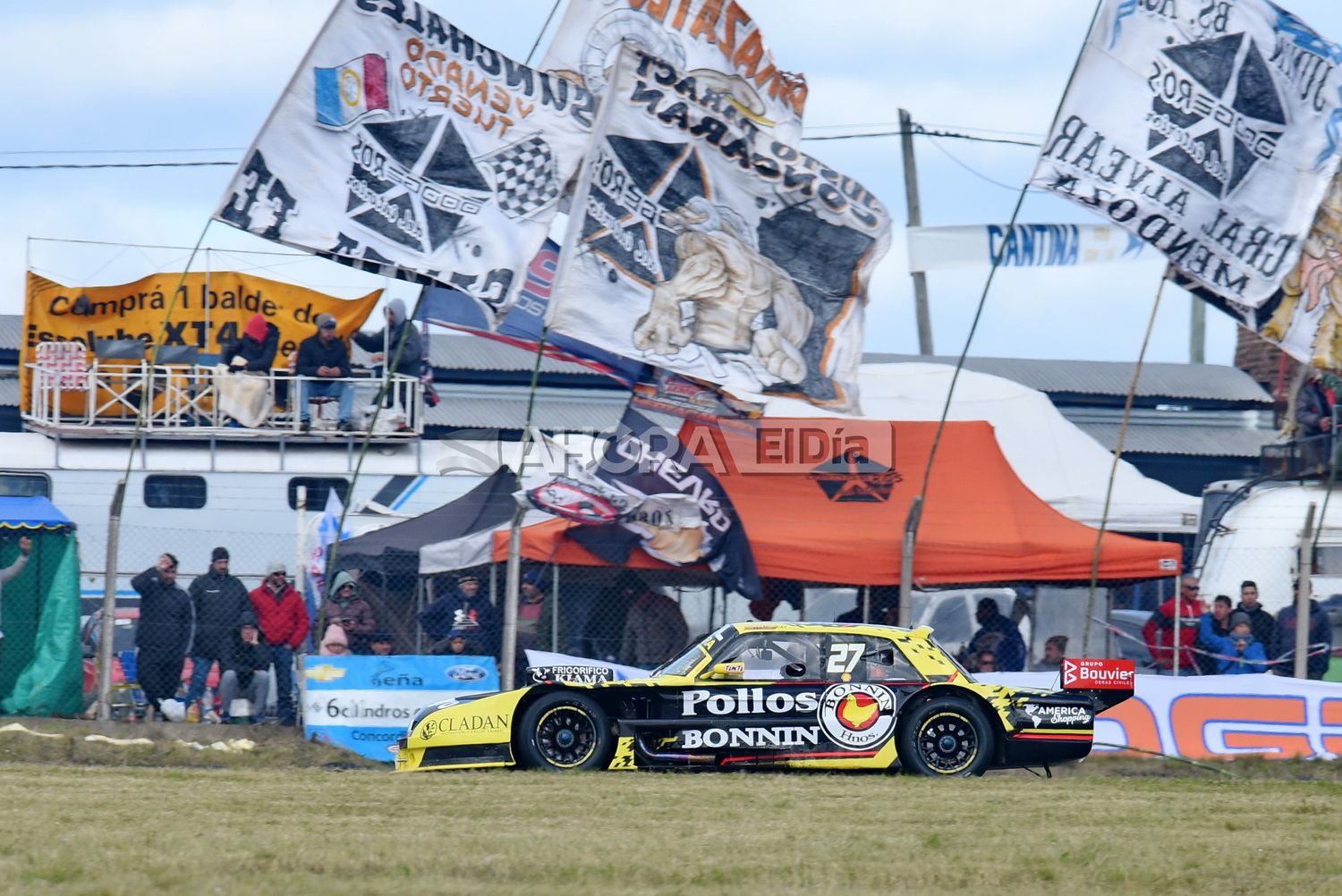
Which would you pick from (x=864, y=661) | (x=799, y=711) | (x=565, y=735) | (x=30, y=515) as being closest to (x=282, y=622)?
(x=30, y=515)

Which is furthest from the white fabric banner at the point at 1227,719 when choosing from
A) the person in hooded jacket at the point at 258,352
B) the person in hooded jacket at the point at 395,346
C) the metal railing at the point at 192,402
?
the person in hooded jacket at the point at 258,352

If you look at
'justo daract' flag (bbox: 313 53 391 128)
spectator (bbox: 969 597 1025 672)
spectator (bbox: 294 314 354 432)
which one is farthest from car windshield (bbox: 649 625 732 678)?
spectator (bbox: 294 314 354 432)

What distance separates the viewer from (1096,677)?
490 inches

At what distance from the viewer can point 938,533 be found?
1595cm

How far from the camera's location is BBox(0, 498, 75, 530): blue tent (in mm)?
15102

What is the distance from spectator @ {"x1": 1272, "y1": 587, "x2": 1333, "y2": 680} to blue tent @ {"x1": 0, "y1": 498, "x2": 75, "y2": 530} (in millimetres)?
10440

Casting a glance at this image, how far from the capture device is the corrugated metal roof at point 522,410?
32.5 meters

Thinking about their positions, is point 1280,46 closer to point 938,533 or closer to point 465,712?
point 938,533

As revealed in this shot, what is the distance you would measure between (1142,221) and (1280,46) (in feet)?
7.81

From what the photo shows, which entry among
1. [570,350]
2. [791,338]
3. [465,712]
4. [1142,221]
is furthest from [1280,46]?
[465,712]

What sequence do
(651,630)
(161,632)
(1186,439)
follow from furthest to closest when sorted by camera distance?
(1186,439) → (651,630) → (161,632)

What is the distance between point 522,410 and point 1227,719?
2152 centimetres

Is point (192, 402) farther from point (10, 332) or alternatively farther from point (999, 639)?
point (10, 332)

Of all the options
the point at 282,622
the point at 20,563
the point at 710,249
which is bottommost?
the point at 282,622
